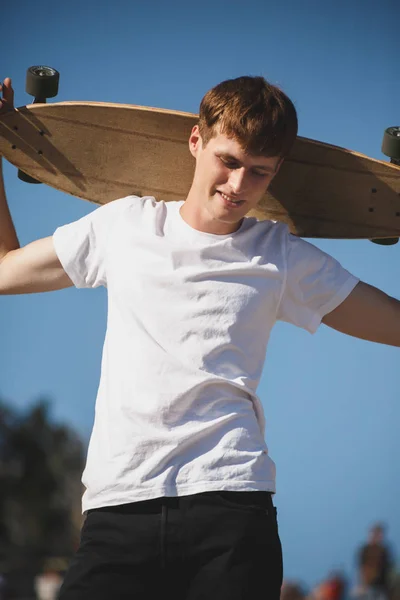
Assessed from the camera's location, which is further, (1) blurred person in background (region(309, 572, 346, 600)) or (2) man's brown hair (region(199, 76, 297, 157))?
(1) blurred person in background (region(309, 572, 346, 600))

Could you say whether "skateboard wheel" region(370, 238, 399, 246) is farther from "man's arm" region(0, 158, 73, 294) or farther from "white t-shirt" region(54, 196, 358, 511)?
"man's arm" region(0, 158, 73, 294)

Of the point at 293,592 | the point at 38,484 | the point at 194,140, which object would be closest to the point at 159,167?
the point at 194,140

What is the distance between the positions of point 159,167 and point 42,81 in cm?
50

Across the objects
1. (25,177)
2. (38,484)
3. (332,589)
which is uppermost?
(25,177)

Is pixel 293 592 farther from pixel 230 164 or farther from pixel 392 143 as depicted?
pixel 230 164

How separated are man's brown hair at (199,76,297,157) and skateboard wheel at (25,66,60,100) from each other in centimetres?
69

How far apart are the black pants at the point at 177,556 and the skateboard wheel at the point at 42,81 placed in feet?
5.15

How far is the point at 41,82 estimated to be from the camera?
344 cm

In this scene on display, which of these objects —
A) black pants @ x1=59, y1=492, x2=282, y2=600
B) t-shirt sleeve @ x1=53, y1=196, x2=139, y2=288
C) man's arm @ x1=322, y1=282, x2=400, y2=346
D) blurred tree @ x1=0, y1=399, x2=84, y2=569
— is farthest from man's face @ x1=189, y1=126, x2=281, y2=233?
blurred tree @ x1=0, y1=399, x2=84, y2=569

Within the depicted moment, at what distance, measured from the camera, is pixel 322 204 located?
3.43m

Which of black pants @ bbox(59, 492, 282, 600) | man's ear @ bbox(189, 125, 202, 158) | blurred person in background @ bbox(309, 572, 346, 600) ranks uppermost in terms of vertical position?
man's ear @ bbox(189, 125, 202, 158)

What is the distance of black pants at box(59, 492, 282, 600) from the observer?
101 inches

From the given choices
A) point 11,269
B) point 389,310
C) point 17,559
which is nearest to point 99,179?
point 11,269

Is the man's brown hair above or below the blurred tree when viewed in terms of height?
above
